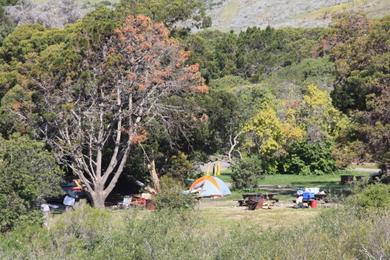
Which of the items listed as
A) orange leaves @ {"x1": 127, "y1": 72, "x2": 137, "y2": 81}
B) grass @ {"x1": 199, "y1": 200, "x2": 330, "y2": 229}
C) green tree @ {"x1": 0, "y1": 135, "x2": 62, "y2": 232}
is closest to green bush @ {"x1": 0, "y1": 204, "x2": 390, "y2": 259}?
green tree @ {"x1": 0, "y1": 135, "x2": 62, "y2": 232}

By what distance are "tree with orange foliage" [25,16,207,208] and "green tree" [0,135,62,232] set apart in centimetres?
789

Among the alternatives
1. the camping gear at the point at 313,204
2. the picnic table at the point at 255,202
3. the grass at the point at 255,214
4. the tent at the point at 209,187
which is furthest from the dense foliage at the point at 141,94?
the grass at the point at 255,214

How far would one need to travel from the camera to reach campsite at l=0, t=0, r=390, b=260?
1297 centimetres

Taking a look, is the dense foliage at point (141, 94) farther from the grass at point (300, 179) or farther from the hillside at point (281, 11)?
the hillside at point (281, 11)

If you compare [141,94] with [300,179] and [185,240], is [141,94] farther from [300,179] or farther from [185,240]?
[300,179]

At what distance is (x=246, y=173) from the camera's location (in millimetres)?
37406

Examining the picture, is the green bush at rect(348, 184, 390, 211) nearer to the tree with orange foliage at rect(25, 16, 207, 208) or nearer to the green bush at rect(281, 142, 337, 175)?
the tree with orange foliage at rect(25, 16, 207, 208)

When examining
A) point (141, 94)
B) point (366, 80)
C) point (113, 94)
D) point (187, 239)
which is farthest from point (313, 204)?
point (187, 239)

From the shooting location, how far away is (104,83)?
95.1 feet

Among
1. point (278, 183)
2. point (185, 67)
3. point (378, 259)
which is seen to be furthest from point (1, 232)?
point (278, 183)

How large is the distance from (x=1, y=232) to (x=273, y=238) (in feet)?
27.9

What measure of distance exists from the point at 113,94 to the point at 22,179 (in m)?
11.0

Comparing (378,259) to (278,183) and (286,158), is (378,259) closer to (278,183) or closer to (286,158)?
(278,183)

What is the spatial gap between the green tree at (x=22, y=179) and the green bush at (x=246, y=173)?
1786 cm
